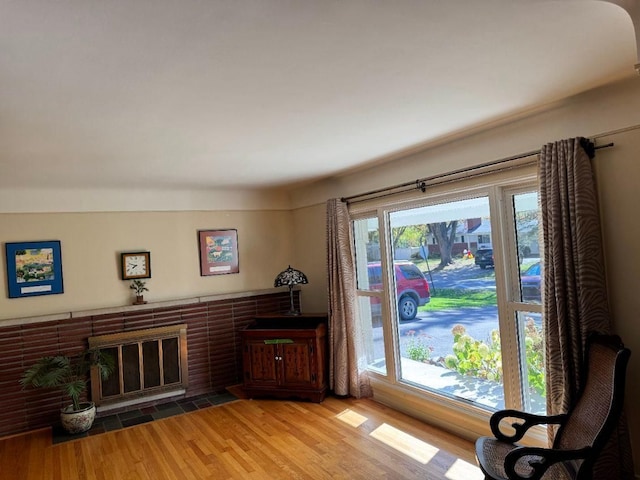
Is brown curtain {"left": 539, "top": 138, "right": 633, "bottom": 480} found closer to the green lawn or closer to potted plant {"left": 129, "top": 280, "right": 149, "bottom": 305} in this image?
the green lawn

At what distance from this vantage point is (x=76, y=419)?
387 centimetres

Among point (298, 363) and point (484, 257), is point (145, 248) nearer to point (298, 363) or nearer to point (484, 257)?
A: point (298, 363)

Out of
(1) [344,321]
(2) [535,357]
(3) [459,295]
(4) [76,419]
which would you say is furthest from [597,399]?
(4) [76,419]

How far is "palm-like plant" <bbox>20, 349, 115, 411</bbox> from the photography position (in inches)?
150

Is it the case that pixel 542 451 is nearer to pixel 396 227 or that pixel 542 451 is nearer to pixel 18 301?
pixel 396 227

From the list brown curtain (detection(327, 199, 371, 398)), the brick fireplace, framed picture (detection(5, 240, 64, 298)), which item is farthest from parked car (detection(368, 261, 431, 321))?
framed picture (detection(5, 240, 64, 298))

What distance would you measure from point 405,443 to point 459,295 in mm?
1213

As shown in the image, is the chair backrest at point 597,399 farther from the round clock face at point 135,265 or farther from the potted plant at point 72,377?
the round clock face at point 135,265

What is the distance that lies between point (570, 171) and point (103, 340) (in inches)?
168

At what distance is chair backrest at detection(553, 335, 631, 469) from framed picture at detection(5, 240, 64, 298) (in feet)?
14.2

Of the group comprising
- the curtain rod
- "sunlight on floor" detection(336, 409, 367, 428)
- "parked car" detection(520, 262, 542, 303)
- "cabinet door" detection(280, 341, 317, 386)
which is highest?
the curtain rod

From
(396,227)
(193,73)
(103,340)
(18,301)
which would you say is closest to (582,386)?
(396,227)

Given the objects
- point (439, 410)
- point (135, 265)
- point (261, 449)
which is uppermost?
point (135, 265)

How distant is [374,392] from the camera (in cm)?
428
